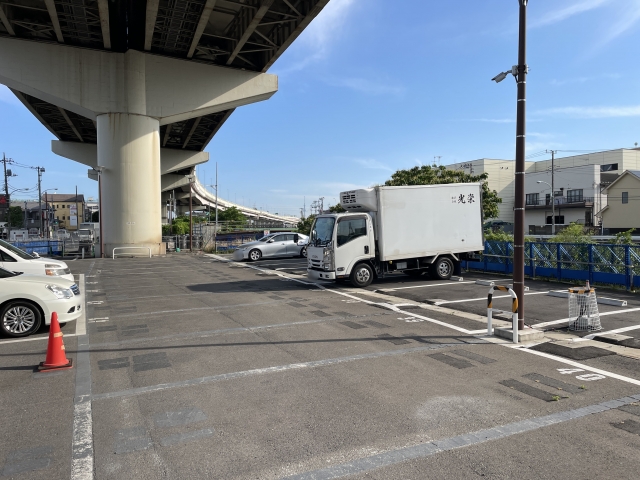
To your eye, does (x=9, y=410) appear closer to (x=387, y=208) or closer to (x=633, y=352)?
(x=633, y=352)

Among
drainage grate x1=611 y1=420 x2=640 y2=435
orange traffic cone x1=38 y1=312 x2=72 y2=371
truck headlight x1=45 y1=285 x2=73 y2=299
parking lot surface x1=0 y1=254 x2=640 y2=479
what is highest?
truck headlight x1=45 y1=285 x2=73 y2=299

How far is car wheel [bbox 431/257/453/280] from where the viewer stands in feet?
53.2

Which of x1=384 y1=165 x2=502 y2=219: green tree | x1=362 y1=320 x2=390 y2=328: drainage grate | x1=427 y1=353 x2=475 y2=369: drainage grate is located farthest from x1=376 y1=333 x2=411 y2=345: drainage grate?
x1=384 y1=165 x2=502 y2=219: green tree

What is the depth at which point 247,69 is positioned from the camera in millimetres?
32531

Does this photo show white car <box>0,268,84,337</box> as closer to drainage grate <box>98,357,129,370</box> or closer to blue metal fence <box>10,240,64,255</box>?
drainage grate <box>98,357,129,370</box>

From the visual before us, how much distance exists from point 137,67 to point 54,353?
90.1ft

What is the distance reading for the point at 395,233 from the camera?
15.1 meters

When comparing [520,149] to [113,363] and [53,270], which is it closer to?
[113,363]

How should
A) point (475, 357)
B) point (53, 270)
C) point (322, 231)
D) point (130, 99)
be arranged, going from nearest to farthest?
1. point (475, 357)
2. point (53, 270)
3. point (322, 231)
4. point (130, 99)

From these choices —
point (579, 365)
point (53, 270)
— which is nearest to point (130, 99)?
point (53, 270)

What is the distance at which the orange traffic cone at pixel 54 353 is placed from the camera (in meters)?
6.43

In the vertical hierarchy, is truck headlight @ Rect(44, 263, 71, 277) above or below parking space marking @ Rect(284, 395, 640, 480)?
above

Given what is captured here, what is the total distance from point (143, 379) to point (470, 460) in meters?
4.19

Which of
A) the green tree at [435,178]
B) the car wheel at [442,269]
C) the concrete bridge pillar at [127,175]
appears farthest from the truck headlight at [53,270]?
the green tree at [435,178]
